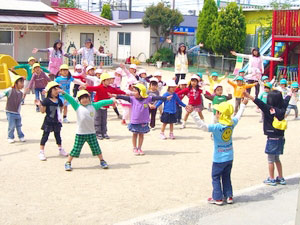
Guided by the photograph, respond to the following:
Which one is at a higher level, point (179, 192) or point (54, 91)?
point (54, 91)

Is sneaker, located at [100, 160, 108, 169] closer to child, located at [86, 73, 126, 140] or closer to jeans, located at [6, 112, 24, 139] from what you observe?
child, located at [86, 73, 126, 140]

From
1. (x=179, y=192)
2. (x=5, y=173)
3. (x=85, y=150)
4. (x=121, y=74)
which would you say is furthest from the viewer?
(x=121, y=74)

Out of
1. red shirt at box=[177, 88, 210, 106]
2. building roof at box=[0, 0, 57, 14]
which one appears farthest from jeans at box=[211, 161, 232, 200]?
building roof at box=[0, 0, 57, 14]

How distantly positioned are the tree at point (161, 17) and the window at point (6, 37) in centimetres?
1011

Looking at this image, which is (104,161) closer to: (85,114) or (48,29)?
(85,114)

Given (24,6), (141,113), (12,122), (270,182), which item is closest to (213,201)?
(270,182)

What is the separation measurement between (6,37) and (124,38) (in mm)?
11408

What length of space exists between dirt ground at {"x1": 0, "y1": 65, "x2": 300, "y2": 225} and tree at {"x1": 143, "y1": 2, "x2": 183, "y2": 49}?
79.5 feet

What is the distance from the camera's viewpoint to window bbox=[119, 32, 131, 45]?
38950 millimetres

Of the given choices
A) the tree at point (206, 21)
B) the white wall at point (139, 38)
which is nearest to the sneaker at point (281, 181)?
the tree at point (206, 21)

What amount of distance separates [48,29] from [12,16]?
8.37ft

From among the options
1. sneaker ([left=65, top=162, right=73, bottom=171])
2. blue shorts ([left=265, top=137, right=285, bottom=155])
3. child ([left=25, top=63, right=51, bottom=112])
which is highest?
child ([left=25, top=63, right=51, bottom=112])

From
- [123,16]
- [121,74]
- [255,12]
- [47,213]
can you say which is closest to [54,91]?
[47,213]

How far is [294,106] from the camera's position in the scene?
14.0 metres
